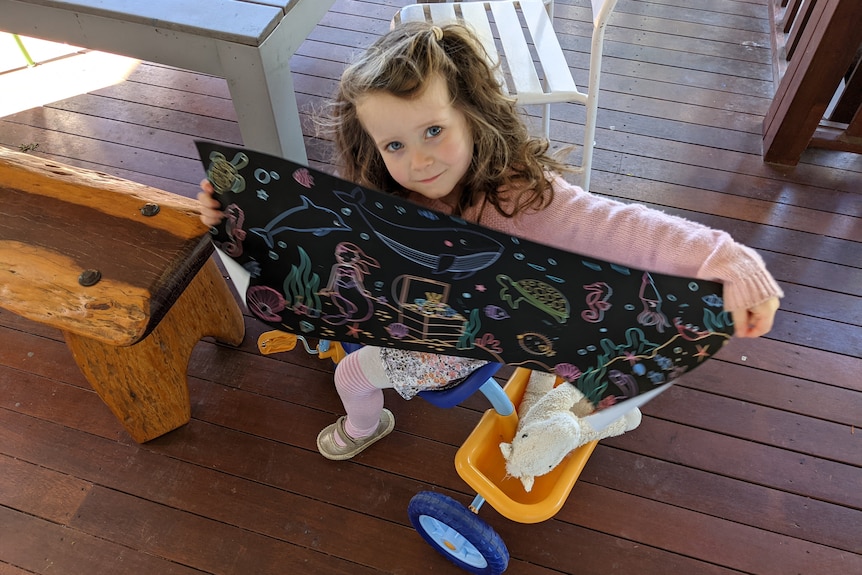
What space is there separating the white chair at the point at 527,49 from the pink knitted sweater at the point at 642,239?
553mm

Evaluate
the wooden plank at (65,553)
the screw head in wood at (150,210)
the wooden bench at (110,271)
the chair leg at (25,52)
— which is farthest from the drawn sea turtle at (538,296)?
the chair leg at (25,52)

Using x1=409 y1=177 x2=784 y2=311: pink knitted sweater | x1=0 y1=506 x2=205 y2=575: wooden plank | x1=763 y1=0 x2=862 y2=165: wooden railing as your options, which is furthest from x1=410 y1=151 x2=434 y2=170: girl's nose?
x1=763 y1=0 x2=862 y2=165: wooden railing

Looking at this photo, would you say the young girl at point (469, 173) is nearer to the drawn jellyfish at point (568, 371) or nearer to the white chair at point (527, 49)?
the drawn jellyfish at point (568, 371)

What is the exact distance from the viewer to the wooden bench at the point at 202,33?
1.19m

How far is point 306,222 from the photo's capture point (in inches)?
37.2

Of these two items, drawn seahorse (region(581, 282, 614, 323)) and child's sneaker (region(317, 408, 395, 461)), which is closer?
drawn seahorse (region(581, 282, 614, 323))

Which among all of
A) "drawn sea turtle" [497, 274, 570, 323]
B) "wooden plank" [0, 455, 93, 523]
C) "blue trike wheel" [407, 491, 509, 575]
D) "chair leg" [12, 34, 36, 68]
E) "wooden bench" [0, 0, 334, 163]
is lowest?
"wooden plank" [0, 455, 93, 523]

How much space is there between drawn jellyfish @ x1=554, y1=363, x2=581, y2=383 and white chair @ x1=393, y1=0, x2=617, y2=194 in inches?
30.6

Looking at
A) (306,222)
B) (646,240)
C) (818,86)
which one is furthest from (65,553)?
(818,86)

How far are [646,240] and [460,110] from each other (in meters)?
0.34

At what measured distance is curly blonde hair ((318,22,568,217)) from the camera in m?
0.94

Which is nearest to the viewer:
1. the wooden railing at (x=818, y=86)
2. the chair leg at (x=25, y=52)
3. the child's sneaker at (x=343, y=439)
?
the child's sneaker at (x=343, y=439)

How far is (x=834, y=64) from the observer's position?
1.84m

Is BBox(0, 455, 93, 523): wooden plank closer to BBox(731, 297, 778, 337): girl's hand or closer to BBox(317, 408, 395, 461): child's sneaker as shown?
BBox(317, 408, 395, 461): child's sneaker
